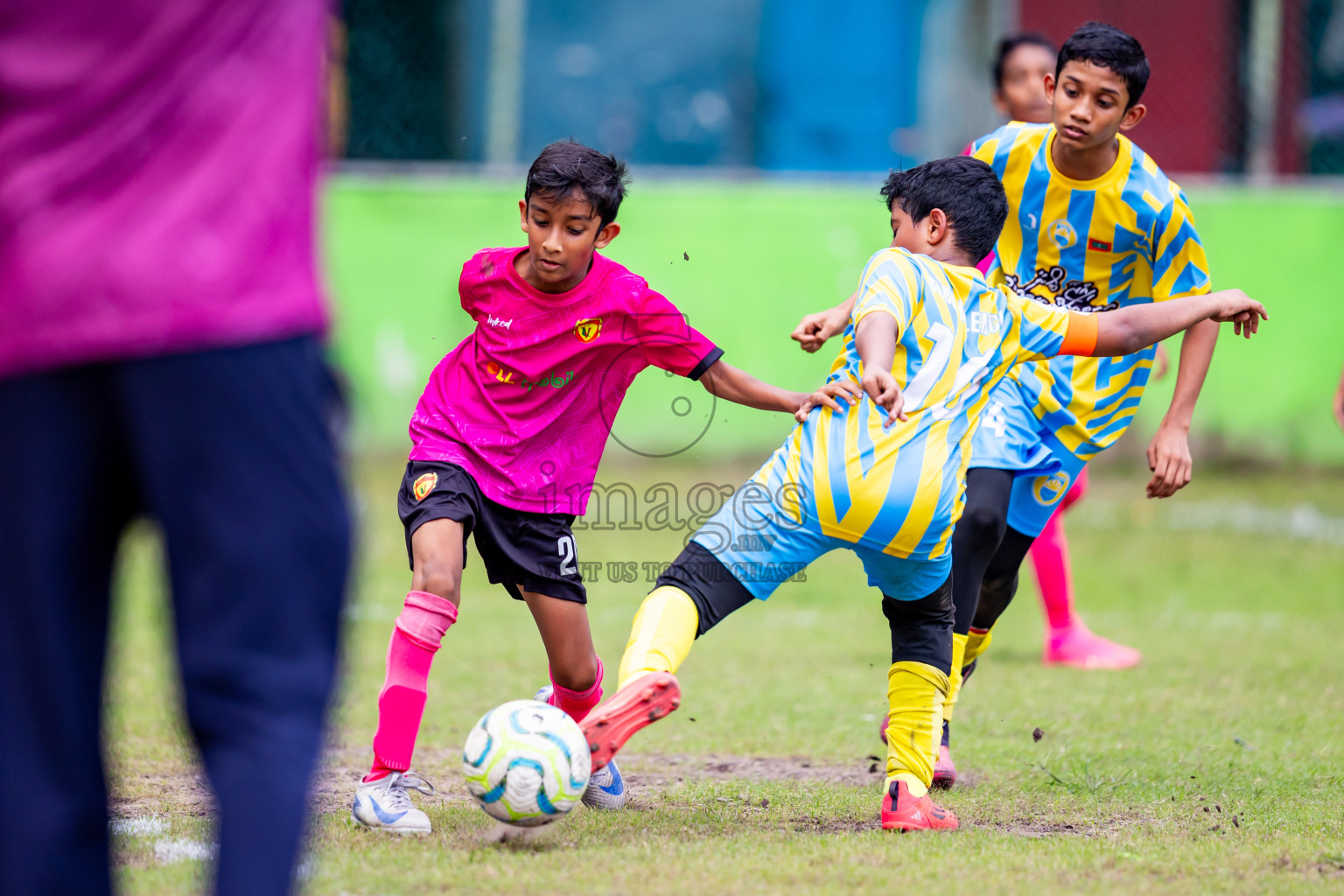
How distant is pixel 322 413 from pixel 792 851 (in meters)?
1.60

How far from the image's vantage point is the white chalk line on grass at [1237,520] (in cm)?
821

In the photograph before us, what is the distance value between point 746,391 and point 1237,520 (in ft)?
19.4

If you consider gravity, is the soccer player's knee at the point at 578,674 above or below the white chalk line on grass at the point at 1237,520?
above

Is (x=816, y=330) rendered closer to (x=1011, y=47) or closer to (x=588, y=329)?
(x=588, y=329)

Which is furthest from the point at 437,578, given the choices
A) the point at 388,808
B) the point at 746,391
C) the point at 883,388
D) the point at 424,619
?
the point at 883,388

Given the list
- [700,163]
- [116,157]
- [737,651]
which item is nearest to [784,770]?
[737,651]

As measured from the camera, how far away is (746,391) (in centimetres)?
351

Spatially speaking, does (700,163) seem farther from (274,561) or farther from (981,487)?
(274,561)

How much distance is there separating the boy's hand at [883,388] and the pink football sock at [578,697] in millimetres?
1116

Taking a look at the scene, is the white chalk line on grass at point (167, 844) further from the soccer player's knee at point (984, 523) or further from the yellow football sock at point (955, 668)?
the soccer player's knee at point (984, 523)

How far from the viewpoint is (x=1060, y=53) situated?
4.00m

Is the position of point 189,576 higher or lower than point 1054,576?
higher

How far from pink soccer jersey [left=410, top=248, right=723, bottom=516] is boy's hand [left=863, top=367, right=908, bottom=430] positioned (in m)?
0.69

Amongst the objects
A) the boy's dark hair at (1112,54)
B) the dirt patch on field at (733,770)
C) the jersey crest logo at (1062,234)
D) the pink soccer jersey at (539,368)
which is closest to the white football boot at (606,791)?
the dirt patch on field at (733,770)
